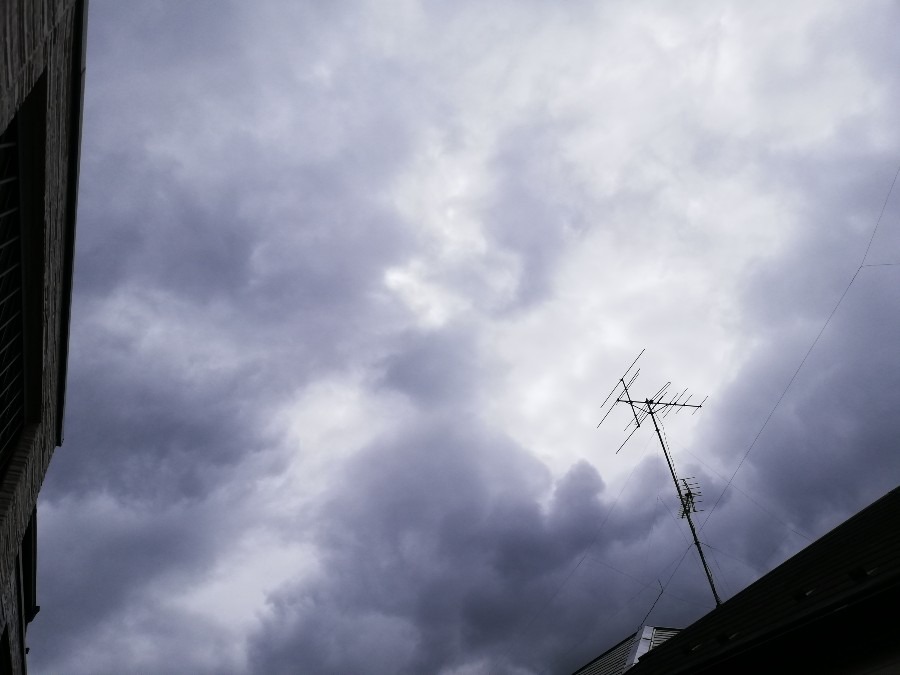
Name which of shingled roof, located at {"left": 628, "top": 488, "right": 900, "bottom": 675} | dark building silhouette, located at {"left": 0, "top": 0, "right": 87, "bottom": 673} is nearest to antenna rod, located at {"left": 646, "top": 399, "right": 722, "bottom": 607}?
shingled roof, located at {"left": 628, "top": 488, "right": 900, "bottom": 675}

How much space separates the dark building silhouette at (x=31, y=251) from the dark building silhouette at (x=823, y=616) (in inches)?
496

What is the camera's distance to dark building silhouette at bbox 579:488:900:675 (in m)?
7.97

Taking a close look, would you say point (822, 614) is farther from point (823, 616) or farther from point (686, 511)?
point (686, 511)

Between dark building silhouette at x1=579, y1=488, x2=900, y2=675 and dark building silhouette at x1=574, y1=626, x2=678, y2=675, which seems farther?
dark building silhouette at x1=574, y1=626, x2=678, y2=675

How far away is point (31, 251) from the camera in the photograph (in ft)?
33.7

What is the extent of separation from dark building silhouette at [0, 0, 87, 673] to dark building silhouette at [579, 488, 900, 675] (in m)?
12.6

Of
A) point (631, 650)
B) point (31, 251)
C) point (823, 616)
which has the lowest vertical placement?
point (631, 650)

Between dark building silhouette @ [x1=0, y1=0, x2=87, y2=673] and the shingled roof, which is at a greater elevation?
dark building silhouette @ [x1=0, y1=0, x2=87, y2=673]

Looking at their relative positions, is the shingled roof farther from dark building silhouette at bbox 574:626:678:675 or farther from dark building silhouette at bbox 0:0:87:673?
dark building silhouette at bbox 0:0:87:673

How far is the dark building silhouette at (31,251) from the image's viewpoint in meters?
6.74

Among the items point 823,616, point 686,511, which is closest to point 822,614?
point 823,616

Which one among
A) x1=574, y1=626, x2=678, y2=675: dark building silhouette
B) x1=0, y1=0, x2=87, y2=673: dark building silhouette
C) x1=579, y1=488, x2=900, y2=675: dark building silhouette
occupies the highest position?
x1=0, y1=0, x2=87, y2=673: dark building silhouette

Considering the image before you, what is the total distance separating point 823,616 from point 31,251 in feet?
48.0

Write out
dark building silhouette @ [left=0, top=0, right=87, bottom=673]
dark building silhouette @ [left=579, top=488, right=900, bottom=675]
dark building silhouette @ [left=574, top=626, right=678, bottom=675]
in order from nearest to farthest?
1. dark building silhouette @ [left=0, top=0, right=87, bottom=673]
2. dark building silhouette @ [left=579, top=488, right=900, bottom=675]
3. dark building silhouette @ [left=574, top=626, right=678, bottom=675]
